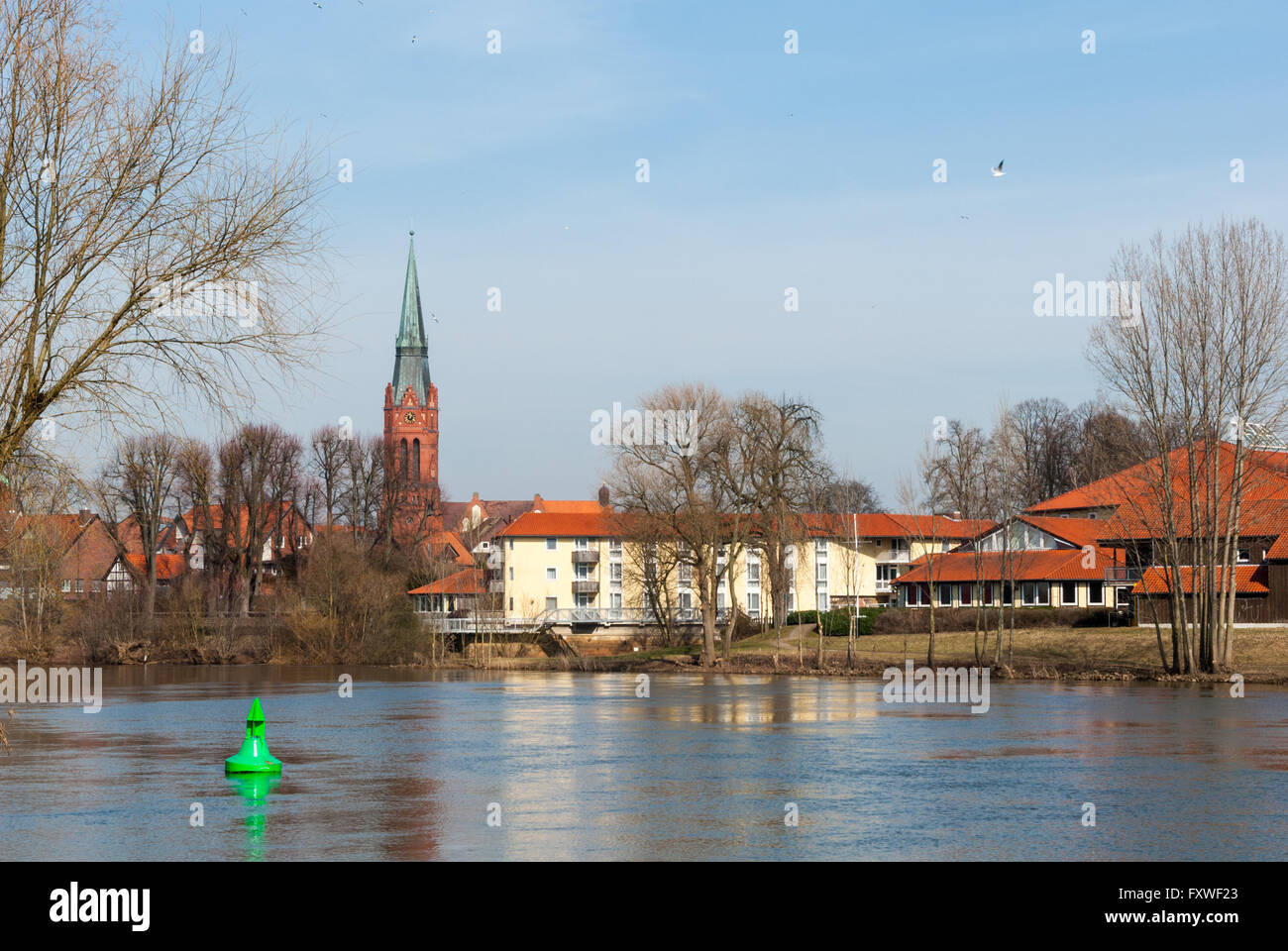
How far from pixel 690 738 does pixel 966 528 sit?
7620 cm

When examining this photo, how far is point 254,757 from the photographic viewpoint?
24.7m

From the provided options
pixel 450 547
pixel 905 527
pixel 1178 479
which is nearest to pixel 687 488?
pixel 1178 479

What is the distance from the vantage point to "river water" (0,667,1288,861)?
17.1 m

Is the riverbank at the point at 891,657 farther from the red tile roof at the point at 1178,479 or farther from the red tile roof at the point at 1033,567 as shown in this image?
the red tile roof at the point at 1033,567

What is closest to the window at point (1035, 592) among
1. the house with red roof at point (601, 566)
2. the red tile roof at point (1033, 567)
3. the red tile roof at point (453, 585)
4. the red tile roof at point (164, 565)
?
the red tile roof at point (1033, 567)

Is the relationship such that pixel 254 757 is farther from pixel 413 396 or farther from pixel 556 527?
pixel 413 396

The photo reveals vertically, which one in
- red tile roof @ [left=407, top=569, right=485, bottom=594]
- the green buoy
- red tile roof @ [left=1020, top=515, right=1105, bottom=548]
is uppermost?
red tile roof @ [left=1020, top=515, right=1105, bottom=548]

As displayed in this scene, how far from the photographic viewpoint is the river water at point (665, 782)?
17078mm

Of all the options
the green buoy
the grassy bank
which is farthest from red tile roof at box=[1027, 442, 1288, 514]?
the green buoy

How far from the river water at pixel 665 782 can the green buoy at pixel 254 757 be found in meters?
0.53

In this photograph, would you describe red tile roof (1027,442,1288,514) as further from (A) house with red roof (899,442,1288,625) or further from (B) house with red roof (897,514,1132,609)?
(B) house with red roof (897,514,1132,609)

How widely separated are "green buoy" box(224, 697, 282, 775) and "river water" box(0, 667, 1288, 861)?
534 millimetres

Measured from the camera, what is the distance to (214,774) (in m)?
24.9
